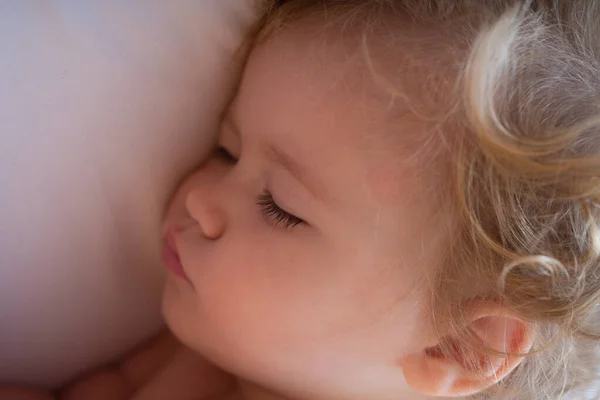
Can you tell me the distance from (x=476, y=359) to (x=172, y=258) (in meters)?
0.38

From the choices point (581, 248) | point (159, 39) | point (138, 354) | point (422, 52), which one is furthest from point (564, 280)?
point (138, 354)

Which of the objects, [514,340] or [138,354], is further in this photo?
[138,354]

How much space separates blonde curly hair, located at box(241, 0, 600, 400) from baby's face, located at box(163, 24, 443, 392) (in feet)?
0.11

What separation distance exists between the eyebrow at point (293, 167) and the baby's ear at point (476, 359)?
0.67 feet

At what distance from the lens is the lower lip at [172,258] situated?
33.9 inches

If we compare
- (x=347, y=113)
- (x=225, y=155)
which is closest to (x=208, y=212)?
(x=225, y=155)

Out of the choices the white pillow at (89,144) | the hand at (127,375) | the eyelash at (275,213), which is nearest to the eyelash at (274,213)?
the eyelash at (275,213)

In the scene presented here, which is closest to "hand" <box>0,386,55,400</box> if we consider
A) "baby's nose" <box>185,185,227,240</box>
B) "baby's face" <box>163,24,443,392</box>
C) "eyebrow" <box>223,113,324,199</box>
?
"baby's face" <box>163,24,443,392</box>

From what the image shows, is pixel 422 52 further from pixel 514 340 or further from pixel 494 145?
pixel 514 340

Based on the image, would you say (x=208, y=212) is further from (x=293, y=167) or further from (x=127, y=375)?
(x=127, y=375)

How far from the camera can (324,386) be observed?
0.85 meters

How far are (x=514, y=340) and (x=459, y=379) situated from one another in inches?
3.0

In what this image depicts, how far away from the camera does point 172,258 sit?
34.3 inches

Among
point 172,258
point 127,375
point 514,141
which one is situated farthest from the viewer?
point 127,375
